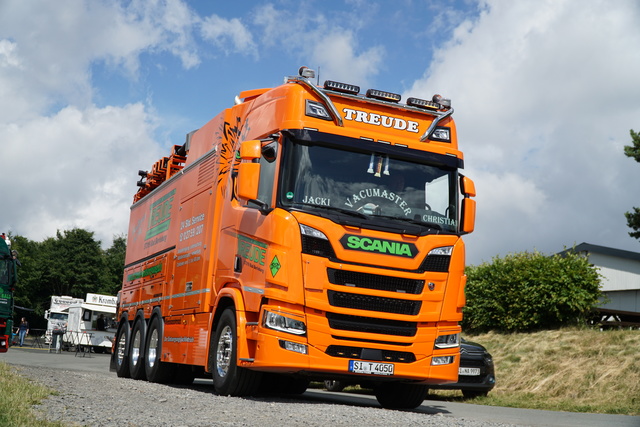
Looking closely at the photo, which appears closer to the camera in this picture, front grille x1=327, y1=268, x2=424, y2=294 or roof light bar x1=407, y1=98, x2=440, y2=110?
front grille x1=327, y1=268, x2=424, y2=294

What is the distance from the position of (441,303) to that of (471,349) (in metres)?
5.67

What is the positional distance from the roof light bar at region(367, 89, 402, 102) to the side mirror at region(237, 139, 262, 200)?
1765 mm

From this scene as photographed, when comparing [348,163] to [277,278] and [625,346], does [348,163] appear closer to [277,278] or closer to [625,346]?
[277,278]

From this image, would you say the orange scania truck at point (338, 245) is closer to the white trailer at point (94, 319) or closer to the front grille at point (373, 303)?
the front grille at point (373, 303)

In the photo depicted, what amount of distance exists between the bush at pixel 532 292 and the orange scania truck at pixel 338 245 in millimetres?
10536

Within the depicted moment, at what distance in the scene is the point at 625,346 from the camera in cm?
1722

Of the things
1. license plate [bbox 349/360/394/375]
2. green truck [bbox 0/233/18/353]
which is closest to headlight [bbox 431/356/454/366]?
license plate [bbox 349/360/394/375]

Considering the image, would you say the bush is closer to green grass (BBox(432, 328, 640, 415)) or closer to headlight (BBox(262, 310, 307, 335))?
green grass (BBox(432, 328, 640, 415))

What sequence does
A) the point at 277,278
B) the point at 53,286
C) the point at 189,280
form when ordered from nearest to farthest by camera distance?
the point at 277,278
the point at 189,280
the point at 53,286

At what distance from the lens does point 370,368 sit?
9422mm

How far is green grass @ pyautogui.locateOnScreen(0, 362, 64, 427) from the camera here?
5855mm

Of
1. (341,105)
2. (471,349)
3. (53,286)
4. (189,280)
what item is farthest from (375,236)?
(53,286)

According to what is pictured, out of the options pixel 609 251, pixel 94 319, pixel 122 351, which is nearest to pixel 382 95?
pixel 122 351

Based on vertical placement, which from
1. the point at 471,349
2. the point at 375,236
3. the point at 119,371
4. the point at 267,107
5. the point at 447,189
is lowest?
the point at 119,371
